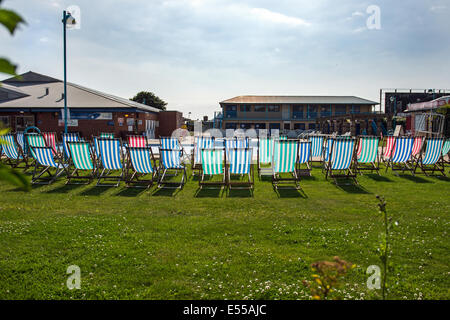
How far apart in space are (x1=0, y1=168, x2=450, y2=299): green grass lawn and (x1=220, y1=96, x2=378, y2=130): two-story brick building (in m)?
39.6

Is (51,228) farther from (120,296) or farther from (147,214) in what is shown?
(120,296)

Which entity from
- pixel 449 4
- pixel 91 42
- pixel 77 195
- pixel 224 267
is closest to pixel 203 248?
pixel 224 267

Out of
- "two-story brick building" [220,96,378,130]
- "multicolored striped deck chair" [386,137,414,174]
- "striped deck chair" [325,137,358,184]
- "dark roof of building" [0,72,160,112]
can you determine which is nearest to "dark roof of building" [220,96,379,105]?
"two-story brick building" [220,96,378,130]

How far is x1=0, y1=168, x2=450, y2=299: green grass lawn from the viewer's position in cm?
278

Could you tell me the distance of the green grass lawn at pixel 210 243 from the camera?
2.78 m

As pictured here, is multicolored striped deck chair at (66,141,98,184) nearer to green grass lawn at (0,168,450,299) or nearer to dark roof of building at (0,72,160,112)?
green grass lawn at (0,168,450,299)

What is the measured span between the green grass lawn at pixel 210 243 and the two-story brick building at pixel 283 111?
130 feet

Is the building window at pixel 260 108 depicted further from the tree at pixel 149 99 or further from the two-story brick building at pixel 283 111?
the tree at pixel 149 99

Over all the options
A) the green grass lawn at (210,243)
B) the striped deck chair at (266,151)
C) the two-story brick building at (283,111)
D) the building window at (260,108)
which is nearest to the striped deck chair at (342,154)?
the green grass lawn at (210,243)

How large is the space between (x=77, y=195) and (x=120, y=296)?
14.9ft

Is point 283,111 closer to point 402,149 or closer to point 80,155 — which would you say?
point 402,149

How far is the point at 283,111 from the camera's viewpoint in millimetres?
45906

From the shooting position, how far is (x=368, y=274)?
300 centimetres
